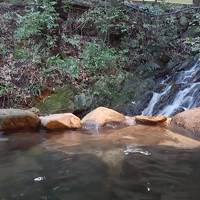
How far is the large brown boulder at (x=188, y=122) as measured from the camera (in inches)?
297

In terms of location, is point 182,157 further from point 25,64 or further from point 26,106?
point 25,64

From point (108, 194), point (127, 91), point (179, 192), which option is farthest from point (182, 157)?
point (127, 91)

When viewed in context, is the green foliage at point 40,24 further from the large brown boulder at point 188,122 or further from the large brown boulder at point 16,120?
the large brown boulder at point 188,122

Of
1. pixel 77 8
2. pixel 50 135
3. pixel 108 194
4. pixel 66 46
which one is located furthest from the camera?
pixel 77 8

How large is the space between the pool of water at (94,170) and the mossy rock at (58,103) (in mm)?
2349

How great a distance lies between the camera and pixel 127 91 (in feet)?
32.6

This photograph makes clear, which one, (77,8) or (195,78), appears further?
(77,8)

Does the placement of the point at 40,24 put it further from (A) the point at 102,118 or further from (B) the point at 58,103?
(A) the point at 102,118

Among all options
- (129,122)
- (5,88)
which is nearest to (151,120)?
(129,122)

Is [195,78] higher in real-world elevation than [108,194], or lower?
higher

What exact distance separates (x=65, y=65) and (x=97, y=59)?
844 mm

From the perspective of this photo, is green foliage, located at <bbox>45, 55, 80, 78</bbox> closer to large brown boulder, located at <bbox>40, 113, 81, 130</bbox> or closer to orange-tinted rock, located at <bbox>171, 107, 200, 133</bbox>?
large brown boulder, located at <bbox>40, 113, 81, 130</bbox>

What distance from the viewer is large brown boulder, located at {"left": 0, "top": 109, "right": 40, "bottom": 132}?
7.88 meters

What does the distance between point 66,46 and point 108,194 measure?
733cm
